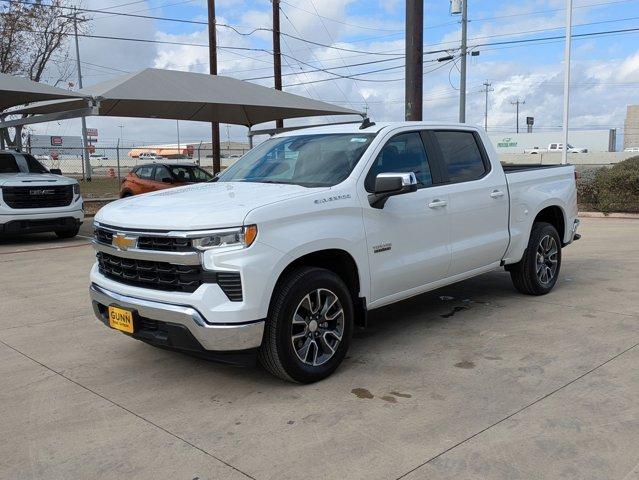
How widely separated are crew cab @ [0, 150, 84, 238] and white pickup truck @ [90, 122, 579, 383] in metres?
7.32

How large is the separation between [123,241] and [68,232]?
9379mm

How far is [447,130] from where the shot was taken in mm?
5750

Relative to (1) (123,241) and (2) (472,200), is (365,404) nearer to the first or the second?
(1) (123,241)

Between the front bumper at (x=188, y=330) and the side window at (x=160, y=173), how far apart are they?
1518 cm

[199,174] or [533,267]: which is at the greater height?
[199,174]

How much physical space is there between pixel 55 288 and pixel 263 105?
10768mm

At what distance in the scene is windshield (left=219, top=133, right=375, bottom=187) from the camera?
189 inches

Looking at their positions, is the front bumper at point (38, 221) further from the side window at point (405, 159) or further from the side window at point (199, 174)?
the side window at point (405, 159)

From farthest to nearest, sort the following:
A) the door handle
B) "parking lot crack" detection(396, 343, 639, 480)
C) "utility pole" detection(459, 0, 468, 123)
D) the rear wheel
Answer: "utility pole" detection(459, 0, 468, 123) < the rear wheel < the door handle < "parking lot crack" detection(396, 343, 639, 480)

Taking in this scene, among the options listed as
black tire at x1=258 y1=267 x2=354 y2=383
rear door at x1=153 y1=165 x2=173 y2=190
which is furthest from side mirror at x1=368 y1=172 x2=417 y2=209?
rear door at x1=153 y1=165 x2=173 y2=190

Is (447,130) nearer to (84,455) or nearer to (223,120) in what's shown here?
(84,455)

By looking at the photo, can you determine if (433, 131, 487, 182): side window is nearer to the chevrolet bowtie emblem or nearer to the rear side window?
the chevrolet bowtie emblem

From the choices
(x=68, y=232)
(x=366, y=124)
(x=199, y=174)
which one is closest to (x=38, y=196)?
(x=68, y=232)

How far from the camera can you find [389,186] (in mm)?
4438
